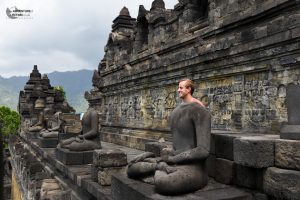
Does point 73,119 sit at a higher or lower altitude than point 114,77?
lower

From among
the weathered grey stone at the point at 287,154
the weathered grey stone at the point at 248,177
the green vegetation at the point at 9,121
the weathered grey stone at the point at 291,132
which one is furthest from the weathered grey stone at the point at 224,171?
the green vegetation at the point at 9,121

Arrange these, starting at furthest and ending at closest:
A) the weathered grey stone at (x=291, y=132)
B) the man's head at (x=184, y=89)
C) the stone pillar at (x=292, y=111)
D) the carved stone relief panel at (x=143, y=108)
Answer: the carved stone relief panel at (x=143, y=108), the man's head at (x=184, y=89), the stone pillar at (x=292, y=111), the weathered grey stone at (x=291, y=132)

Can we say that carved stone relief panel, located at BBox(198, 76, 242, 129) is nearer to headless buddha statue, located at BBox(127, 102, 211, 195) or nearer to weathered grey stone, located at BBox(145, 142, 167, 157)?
weathered grey stone, located at BBox(145, 142, 167, 157)

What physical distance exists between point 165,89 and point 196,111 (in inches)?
276

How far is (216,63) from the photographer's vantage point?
325 inches

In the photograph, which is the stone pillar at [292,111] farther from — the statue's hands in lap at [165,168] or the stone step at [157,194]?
the statue's hands in lap at [165,168]

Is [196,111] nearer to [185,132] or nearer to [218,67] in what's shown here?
[185,132]

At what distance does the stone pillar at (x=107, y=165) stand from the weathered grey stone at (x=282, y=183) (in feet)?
9.41

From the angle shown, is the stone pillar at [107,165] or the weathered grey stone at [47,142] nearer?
the stone pillar at [107,165]

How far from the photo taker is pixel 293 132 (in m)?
3.55

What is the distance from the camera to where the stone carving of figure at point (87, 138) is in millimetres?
8031

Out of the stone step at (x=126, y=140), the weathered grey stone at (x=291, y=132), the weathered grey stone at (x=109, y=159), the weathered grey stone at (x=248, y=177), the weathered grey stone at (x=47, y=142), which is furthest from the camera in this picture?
the weathered grey stone at (x=47, y=142)

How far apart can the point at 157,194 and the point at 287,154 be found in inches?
60.8

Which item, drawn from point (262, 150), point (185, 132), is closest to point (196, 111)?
point (185, 132)
